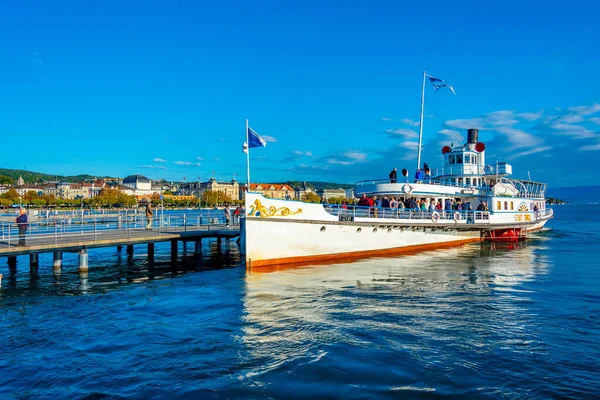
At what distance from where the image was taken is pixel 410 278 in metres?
19.1

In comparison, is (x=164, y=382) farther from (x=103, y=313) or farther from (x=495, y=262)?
(x=495, y=262)

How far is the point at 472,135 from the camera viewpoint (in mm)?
37844

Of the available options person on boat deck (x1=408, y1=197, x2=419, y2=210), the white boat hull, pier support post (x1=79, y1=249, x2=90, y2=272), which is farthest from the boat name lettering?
person on boat deck (x1=408, y1=197, x2=419, y2=210)

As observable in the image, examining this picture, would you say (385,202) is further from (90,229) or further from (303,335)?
(90,229)

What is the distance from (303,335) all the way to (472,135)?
104 ft

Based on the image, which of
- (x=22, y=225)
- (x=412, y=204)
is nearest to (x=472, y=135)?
(x=412, y=204)

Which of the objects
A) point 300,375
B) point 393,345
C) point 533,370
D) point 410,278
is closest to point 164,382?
point 300,375

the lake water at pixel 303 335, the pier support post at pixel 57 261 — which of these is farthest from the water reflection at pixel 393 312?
the pier support post at pixel 57 261

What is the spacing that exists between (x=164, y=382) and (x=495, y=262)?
21.3 m

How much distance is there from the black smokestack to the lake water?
19.5 metres

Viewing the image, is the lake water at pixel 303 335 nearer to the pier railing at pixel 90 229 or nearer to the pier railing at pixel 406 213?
the pier railing at pixel 90 229

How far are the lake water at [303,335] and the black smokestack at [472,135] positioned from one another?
19.5 m

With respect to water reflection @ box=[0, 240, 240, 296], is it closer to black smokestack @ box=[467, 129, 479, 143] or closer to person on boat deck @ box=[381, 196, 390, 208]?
person on boat deck @ box=[381, 196, 390, 208]

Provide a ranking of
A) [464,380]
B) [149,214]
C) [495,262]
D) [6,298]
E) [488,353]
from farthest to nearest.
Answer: [149,214]
[495,262]
[6,298]
[488,353]
[464,380]
